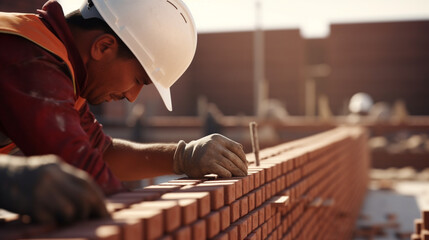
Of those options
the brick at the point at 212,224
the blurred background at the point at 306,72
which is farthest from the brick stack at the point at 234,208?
the blurred background at the point at 306,72

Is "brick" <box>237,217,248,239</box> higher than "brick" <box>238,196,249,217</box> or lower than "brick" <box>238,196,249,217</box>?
lower

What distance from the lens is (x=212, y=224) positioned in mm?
2236

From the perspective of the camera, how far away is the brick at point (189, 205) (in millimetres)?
1992

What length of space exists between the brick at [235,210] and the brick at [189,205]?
31 centimetres

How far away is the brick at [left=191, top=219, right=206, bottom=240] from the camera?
205 centimetres

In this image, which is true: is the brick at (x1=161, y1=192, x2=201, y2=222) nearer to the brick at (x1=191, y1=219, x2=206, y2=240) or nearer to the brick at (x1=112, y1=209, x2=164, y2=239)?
the brick at (x1=191, y1=219, x2=206, y2=240)

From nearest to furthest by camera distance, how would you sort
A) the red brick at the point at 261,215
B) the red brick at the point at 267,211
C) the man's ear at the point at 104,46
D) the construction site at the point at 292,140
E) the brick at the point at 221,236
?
the construction site at the point at 292,140 → the brick at the point at 221,236 → the man's ear at the point at 104,46 → the red brick at the point at 261,215 → the red brick at the point at 267,211

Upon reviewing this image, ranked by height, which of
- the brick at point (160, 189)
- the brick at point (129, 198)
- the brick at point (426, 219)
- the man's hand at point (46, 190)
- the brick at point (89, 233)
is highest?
the man's hand at point (46, 190)

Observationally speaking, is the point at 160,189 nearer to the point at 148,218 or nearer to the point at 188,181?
the point at 188,181

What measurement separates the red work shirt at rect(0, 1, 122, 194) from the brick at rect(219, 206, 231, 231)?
0.45 meters

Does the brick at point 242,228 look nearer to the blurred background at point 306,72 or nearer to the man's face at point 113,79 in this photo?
the man's face at point 113,79

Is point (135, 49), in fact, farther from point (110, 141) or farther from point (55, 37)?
point (110, 141)

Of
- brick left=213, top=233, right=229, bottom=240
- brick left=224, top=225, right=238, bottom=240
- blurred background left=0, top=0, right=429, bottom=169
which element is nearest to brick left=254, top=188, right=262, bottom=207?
brick left=224, top=225, right=238, bottom=240

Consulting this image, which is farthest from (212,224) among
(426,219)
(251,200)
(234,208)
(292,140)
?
(292,140)
